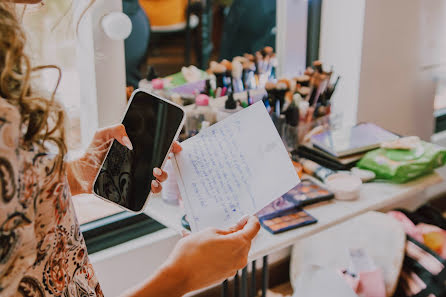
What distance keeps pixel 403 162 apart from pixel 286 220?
36 cm

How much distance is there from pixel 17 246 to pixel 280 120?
34.5 inches

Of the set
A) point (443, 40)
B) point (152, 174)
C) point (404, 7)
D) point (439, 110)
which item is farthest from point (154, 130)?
point (439, 110)

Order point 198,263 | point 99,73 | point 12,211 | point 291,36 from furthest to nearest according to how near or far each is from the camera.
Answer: point 291,36 < point 99,73 < point 198,263 < point 12,211

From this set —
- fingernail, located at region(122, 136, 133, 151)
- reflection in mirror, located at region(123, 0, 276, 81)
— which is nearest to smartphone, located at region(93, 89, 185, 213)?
fingernail, located at region(122, 136, 133, 151)

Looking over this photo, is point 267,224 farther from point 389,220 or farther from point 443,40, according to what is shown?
point 443,40

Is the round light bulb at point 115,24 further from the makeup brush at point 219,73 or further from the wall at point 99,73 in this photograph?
the makeup brush at point 219,73

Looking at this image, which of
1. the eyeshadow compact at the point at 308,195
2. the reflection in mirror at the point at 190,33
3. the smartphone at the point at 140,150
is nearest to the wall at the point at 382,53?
the reflection in mirror at the point at 190,33

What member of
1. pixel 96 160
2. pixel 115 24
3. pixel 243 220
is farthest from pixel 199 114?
pixel 243 220

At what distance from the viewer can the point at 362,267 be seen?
135 centimetres

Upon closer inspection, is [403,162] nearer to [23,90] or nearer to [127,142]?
[127,142]

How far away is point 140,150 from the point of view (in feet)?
2.90

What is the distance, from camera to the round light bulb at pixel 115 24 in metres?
1.10

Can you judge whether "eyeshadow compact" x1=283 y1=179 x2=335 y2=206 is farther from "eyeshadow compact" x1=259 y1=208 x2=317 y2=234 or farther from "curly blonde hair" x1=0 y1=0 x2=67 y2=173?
"curly blonde hair" x1=0 y1=0 x2=67 y2=173

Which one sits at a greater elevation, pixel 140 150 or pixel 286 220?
pixel 140 150
